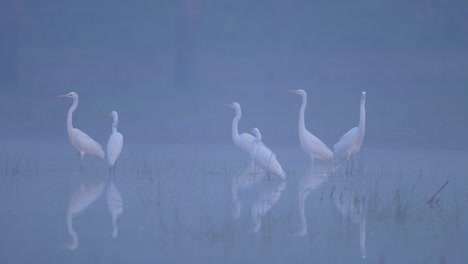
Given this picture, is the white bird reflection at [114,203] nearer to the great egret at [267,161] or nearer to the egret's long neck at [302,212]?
the egret's long neck at [302,212]

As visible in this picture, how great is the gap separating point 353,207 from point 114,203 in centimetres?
234

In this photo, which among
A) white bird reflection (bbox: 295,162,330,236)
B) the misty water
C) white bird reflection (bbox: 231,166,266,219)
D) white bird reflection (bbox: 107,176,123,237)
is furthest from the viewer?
white bird reflection (bbox: 231,166,266,219)

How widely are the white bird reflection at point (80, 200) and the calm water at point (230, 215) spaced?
15mm

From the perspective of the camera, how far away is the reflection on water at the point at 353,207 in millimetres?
Result: 6706

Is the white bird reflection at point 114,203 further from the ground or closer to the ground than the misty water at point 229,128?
closer to the ground

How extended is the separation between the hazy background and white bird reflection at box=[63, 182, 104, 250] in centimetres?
724

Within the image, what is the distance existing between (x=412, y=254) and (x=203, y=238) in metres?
1.59

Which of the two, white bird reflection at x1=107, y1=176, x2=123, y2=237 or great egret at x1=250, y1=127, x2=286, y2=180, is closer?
white bird reflection at x1=107, y1=176, x2=123, y2=237

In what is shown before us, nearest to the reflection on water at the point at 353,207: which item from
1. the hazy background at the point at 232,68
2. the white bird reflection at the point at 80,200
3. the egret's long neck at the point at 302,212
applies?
the egret's long neck at the point at 302,212

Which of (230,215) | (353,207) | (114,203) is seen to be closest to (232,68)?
(114,203)

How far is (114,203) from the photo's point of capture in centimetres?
820

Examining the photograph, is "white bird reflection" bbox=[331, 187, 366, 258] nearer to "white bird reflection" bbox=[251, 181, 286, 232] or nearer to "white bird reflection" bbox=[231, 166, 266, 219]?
"white bird reflection" bbox=[251, 181, 286, 232]

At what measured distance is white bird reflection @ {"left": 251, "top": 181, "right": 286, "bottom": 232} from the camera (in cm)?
733

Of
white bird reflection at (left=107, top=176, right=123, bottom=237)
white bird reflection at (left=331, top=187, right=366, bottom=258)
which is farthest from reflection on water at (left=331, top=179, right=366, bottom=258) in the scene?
white bird reflection at (left=107, top=176, right=123, bottom=237)
